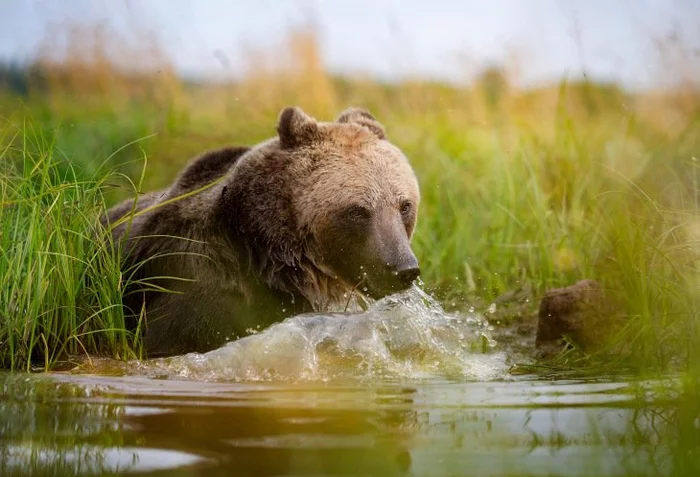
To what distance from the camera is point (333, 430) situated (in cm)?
298

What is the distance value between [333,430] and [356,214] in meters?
2.17

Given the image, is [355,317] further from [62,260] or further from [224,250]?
[62,260]

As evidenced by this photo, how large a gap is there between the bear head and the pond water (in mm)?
507

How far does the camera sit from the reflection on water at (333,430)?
8.59 feet

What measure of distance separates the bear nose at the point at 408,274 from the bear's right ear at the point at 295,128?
1.00 metres

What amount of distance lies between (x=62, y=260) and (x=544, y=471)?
2886 mm

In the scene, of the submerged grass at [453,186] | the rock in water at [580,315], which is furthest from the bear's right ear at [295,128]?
the rock in water at [580,315]

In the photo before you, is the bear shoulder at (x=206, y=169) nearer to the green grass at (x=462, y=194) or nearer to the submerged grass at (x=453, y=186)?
the submerged grass at (x=453, y=186)

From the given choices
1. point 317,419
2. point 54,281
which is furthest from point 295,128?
point 317,419

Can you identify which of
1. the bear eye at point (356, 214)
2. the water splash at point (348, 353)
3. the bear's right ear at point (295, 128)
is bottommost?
the water splash at point (348, 353)

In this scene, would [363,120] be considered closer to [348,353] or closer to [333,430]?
[348,353]

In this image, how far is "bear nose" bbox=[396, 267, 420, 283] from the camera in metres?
4.75

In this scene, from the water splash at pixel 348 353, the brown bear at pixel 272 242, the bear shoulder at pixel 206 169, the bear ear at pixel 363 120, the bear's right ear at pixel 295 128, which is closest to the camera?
the water splash at pixel 348 353

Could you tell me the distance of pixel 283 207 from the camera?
5.08m
